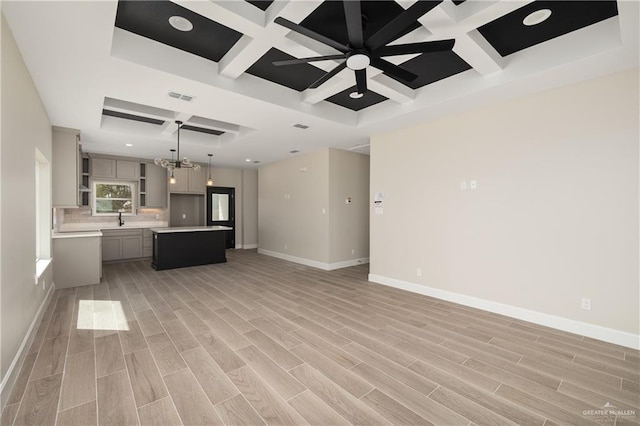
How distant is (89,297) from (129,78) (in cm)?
333

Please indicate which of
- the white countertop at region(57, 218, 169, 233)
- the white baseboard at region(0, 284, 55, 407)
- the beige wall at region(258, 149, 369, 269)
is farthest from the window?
the white baseboard at region(0, 284, 55, 407)

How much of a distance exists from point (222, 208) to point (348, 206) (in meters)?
4.61

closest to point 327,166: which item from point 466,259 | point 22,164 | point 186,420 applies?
point 466,259

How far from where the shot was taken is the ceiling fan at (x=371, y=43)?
6.09 feet

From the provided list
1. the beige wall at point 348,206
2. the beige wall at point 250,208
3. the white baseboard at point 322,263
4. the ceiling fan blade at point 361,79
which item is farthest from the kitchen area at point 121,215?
the ceiling fan blade at point 361,79

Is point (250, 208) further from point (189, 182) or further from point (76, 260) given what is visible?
point (76, 260)

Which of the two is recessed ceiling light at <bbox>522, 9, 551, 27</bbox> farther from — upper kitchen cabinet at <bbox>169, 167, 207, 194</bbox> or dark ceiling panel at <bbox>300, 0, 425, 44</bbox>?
upper kitchen cabinet at <bbox>169, 167, 207, 194</bbox>

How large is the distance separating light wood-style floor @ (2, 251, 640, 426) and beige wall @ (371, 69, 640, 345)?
0.43 metres

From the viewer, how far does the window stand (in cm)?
725

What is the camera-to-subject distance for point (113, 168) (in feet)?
23.7

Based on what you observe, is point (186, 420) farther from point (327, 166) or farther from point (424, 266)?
point (327, 166)

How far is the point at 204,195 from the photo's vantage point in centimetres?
877

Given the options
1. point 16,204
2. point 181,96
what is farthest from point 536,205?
point 16,204

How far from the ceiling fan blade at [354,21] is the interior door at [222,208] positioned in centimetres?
763
